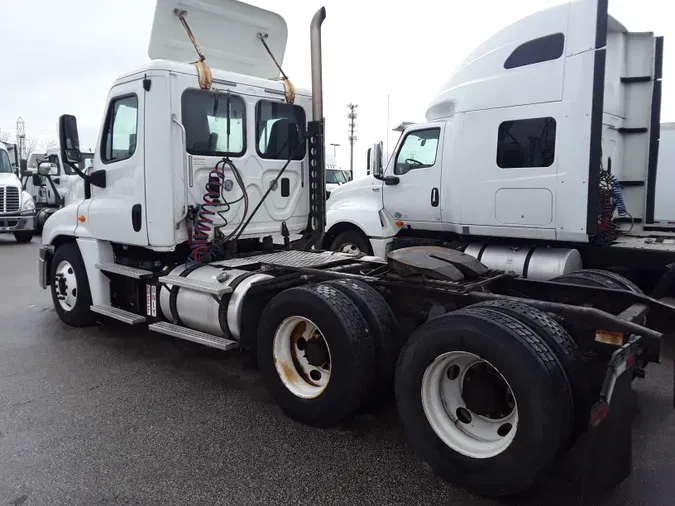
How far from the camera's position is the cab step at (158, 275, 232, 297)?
4.68 m


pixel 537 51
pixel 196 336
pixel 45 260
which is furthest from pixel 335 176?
pixel 196 336

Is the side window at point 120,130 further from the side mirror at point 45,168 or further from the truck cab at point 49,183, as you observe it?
the truck cab at point 49,183

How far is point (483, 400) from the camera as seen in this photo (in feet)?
10.4

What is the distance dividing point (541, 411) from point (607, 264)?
4.39 m

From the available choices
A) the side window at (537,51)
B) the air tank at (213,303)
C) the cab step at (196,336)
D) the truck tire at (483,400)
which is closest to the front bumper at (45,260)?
the air tank at (213,303)

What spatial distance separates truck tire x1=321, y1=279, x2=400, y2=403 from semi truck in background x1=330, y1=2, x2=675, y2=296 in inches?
136

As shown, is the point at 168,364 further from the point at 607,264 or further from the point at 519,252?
the point at 607,264

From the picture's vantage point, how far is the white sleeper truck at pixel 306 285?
117 inches

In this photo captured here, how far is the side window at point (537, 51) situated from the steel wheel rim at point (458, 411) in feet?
14.9

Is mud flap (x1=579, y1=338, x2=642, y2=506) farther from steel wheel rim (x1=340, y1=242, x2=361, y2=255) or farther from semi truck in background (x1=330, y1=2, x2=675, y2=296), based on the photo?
steel wheel rim (x1=340, y1=242, x2=361, y2=255)

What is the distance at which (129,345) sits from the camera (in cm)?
609

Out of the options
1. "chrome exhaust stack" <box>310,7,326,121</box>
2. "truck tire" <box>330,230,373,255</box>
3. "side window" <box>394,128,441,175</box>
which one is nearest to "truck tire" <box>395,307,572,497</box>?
"chrome exhaust stack" <box>310,7,326,121</box>

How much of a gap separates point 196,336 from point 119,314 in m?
1.32

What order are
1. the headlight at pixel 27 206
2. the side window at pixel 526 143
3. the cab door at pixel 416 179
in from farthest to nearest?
the headlight at pixel 27 206
the cab door at pixel 416 179
the side window at pixel 526 143
